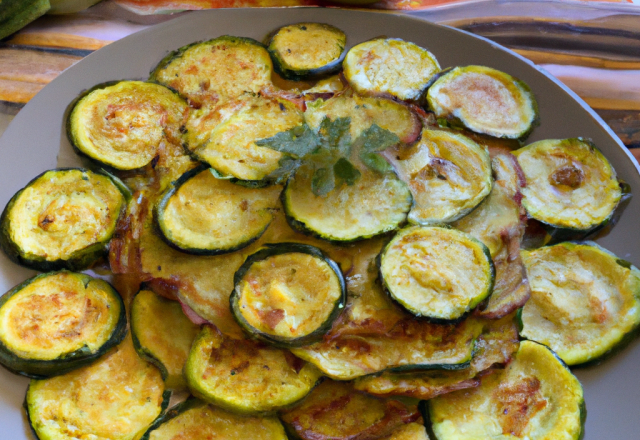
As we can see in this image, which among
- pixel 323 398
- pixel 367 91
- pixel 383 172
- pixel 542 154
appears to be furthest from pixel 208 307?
pixel 542 154

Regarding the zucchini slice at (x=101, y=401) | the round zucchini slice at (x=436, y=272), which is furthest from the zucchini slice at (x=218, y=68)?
the zucchini slice at (x=101, y=401)

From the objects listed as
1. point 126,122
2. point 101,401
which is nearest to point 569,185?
point 126,122

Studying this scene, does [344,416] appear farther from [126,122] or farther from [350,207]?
[126,122]

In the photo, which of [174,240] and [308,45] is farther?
[308,45]

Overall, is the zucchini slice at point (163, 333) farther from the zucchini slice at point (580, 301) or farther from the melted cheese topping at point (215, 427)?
the zucchini slice at point (580, 301)

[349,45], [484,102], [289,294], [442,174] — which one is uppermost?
[349,45]
